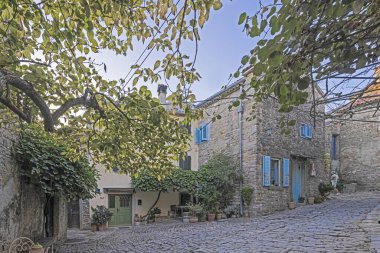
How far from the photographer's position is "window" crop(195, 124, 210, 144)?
1791 centimetres

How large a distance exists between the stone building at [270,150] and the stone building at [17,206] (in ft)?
22.9

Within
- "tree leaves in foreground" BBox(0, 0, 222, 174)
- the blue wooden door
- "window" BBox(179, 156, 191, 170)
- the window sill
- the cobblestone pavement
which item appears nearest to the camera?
"tree leaves in foreground" BBox(0, 0, 222, 174)

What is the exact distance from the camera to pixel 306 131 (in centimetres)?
1620

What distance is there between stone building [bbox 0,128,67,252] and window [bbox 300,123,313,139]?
1156 cm

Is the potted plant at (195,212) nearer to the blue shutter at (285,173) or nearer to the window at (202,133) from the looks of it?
the blue shutter at (285,173)

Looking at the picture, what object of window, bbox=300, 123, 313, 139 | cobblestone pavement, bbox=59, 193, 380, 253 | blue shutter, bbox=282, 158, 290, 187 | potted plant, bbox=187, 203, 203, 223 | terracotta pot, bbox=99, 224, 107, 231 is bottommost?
terracotta pot, bbox=99, 224, 107, 231

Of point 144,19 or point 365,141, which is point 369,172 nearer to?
point 365,141

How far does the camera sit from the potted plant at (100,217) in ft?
46.8

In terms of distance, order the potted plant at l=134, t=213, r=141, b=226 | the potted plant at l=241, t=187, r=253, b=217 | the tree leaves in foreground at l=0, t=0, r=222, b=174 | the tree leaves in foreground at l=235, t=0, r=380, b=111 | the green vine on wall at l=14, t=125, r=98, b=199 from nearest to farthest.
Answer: the tree leaves in foreground at l=235, t=0, r=380, b=111 < the tree leaves in foreground at l=0, t=0, r=222, b=174 < the green vine on wall at l=14, t=125, r=98, b=199 < the potted plant at l=241, t=187, r=253, b=217 < the potted plant at l=134, t=213, r=141, b=226

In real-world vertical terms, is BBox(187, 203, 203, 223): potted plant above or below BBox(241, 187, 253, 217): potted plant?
below

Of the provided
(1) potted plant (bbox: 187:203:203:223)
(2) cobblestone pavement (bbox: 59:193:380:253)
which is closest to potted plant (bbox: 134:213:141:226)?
(1) potted plant (bbox: 187:203:203:223)

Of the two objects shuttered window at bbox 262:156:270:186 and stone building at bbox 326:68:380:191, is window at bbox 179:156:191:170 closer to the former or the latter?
shuttered window at bbox 262:156:270:186

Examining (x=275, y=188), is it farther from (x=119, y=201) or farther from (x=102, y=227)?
(x=102, y=227)

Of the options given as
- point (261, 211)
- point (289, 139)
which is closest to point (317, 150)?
point (289, 139)
